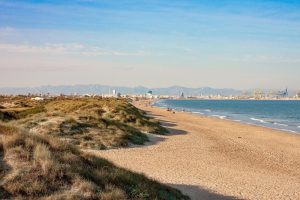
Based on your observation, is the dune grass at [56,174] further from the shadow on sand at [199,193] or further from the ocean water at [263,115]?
the ocean water at [263,115]

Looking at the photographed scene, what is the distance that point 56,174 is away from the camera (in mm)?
8961

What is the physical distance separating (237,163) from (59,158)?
13525mm

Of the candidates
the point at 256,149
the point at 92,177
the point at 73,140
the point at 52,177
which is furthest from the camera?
the point at 256,149

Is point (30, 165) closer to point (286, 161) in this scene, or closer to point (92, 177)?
point (92, 177)

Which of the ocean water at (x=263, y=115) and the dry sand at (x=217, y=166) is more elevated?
the dry sand at (x=217, y=166)

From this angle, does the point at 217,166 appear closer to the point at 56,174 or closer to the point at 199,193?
the point at 199,193

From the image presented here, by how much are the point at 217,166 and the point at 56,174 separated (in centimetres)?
1203

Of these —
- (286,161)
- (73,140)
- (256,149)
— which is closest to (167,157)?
(73,140)

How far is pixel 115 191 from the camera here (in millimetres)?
9047

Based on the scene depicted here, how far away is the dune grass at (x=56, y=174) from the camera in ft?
27.6

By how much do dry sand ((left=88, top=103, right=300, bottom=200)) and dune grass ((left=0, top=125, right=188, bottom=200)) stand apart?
378 centimetres

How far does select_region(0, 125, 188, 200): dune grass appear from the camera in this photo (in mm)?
8414

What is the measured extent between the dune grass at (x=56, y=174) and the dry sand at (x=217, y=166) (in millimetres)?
3780

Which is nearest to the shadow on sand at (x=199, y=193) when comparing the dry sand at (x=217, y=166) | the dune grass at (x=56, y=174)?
the dry sand at (x=217, y=166)
